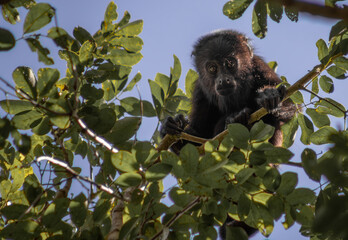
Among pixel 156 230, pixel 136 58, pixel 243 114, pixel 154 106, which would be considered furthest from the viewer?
pixel 243 114

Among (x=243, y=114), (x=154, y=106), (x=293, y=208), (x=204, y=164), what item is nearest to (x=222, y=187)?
(x=204, y=164)

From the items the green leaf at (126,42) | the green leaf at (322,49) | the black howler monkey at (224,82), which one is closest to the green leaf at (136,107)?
the green leaf at (126,42)

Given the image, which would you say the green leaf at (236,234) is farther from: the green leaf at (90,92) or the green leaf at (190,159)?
the green leaf at (90,92)

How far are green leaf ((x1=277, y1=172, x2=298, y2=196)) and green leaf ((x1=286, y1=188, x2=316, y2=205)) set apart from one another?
46 mm

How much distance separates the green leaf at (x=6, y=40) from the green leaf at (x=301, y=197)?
1.82 meters

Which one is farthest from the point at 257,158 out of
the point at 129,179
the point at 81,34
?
the point at 81,34

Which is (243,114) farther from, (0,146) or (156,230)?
(0,146)

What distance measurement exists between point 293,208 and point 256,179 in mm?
283

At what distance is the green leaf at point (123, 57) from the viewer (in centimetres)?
323

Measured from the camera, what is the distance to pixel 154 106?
3541mm

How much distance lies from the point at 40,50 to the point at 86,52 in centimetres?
40

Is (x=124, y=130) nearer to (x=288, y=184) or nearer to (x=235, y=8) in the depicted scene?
(x=288, y=184)

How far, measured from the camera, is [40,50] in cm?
256

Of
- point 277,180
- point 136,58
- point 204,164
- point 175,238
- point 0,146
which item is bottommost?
point 175,238
